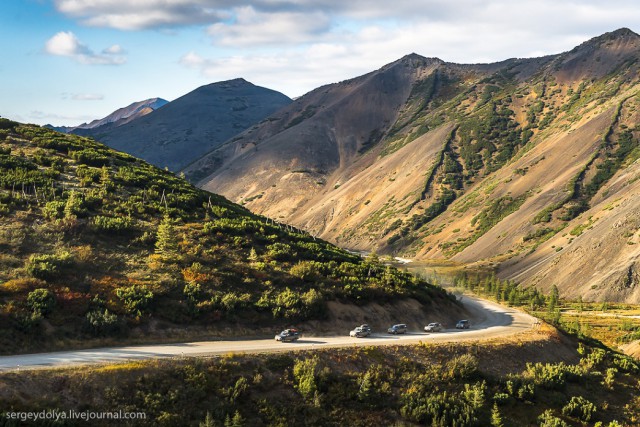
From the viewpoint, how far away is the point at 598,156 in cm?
14188

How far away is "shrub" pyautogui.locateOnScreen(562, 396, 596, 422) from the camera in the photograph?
33938 millimetres

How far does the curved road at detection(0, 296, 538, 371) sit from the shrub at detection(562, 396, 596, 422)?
9342 mm

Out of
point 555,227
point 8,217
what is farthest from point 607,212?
point 8,217

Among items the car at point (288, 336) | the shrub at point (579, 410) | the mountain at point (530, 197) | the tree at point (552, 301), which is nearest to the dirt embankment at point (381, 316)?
the car at point (288, 336)

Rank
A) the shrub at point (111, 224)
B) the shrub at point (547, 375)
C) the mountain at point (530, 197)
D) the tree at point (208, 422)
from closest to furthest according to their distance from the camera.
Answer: the tree at point (208, 422) → the shrub at point (547, 375) → the shrub at point (111, 224) → the mountain at point (530, 197)

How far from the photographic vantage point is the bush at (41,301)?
3389 centimetres

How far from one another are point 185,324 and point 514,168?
467ft

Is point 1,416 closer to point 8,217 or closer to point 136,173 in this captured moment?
point 8,217

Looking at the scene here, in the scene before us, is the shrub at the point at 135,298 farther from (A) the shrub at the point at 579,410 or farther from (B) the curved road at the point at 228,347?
(A) the shrub at the point at 579,410

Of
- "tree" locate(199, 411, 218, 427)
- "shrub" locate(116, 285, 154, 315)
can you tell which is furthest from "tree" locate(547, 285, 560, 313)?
"tree" locate(199, 411, 218, 427)

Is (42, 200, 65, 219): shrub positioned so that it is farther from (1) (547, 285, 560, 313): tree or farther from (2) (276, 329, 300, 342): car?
(1) (547, 285, 560, 313): tree

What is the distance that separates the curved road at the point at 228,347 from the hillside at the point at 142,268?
5.61 ft

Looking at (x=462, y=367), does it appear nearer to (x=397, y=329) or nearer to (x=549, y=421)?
(x=549, y=421)

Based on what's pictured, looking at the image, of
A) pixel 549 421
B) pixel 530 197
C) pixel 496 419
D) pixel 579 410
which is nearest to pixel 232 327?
pixel 496 419
